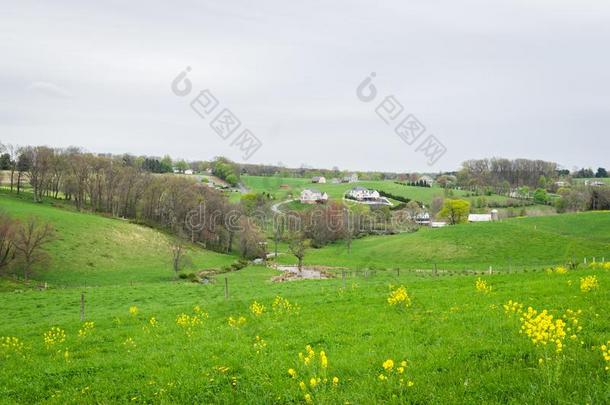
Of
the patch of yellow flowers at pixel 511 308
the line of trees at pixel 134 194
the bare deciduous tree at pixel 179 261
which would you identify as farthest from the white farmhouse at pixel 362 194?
the patch of yellow flowers at pixel 511 308

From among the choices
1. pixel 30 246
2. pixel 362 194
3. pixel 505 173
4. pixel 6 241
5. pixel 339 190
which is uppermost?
pixel 505 173

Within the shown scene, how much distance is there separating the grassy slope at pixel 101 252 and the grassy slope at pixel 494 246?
77.8 feet

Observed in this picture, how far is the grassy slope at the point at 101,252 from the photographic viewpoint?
5403 centimetres

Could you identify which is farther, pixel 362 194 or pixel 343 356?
pixel 362 194

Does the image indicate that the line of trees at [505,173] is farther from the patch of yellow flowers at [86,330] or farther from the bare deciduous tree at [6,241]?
the patch of yellow flowers at [86,330]

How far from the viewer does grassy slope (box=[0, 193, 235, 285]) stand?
5403 cm

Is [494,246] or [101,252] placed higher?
[494,246]

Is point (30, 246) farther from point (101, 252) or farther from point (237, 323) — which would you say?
point (237, 323)

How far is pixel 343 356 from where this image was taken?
9.79m

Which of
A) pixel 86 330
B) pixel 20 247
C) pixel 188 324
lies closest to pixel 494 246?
pixel 188 324

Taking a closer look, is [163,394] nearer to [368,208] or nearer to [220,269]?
[220,269]

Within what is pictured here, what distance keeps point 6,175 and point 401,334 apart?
12484 centimetres

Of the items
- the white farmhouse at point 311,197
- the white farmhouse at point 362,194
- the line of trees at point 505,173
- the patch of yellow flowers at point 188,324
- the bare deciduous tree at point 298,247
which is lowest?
the bare deciduous tree at point 298,247

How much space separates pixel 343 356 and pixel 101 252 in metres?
61.4
